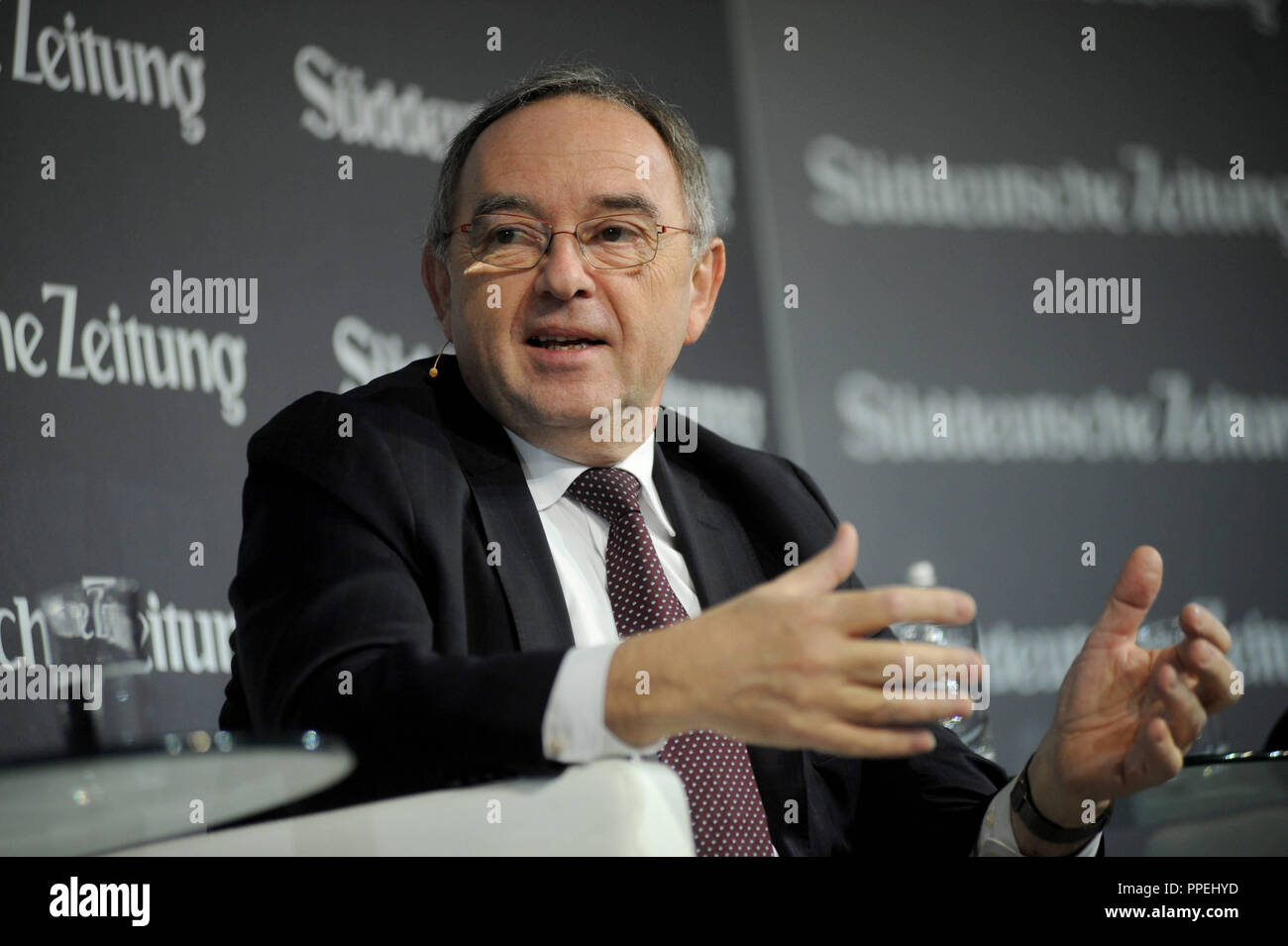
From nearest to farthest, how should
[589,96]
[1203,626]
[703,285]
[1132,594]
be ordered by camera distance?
[1203,626] < [1132,594] < [589,96] < [703,285]

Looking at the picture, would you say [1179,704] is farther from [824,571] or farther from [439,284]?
[439,284]

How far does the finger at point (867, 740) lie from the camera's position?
125 centimetres

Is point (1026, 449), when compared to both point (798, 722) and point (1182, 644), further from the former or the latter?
point (798, 722)

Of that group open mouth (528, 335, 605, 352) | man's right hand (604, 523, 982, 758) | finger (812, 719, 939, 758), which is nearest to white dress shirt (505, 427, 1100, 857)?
open mouth (528, 335, 605, 352)

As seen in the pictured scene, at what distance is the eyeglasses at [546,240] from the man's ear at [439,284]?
0.43 ft

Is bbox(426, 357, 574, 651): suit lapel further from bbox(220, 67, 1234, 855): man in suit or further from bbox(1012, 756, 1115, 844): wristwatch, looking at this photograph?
bbox(1012, 756, 1115, 844): wristwatch

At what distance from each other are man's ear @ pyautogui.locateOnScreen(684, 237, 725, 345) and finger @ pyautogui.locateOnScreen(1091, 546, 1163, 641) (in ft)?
2.95

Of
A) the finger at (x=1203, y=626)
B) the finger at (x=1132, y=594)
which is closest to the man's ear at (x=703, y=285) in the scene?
the finger at (x=1132, y=594)

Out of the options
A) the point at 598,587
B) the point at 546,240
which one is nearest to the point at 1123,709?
the point at 598,587

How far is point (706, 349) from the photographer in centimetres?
388

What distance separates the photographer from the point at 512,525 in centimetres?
178

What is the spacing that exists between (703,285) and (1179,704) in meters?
1.12

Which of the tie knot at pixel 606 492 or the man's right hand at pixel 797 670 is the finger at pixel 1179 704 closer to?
the man's right hand at pixel 797 670
